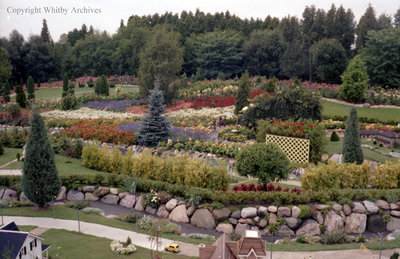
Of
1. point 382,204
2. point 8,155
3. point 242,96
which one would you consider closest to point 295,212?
point 382,204

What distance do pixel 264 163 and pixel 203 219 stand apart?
103 inches

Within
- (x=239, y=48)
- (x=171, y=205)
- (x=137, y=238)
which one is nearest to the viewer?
(x=137, y=238)

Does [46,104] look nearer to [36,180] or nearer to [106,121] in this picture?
[106,121]

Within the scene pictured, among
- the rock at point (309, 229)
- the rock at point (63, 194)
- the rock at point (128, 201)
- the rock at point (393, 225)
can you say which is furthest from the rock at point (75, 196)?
the rock at point (393, 225)

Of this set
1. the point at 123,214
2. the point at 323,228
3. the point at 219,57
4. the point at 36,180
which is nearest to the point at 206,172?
the point at 123,214

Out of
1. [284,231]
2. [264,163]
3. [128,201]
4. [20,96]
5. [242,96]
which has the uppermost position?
[242,96]

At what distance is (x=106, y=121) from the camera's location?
79.0ft

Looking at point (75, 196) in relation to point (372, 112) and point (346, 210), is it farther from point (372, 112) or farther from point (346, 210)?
point (372, 112)

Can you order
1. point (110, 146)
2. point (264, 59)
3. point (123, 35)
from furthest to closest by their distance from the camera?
point (123, 35), point (264, 59), point (110, 146)

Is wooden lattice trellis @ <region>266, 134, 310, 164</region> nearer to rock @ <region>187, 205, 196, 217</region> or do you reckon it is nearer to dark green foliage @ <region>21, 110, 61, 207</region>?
rock @ <region>187, 205, 196, 217</region>

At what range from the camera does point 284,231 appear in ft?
36.6

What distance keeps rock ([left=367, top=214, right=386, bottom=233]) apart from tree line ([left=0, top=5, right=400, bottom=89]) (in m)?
28.8

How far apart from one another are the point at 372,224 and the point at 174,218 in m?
6.07

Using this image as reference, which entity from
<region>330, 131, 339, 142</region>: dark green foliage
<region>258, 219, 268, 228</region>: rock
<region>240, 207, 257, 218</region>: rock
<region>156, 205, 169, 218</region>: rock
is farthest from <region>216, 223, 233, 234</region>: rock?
<region>330, 131, 339, 142</region>: dark green foliage
